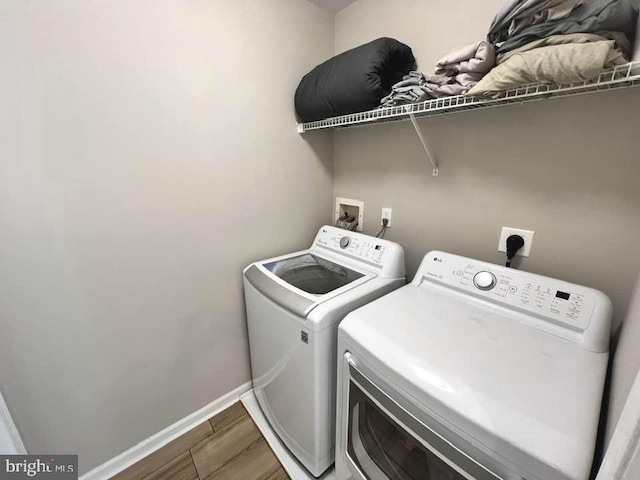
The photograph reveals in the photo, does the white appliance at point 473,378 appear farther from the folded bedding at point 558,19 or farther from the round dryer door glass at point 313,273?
the folded bedding at point 558,19

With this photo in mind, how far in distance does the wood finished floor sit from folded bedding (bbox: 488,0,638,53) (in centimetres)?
198

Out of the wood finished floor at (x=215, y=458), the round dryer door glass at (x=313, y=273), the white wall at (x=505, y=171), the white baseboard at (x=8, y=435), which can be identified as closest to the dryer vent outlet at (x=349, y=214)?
the white wall at (x=505, y=171)

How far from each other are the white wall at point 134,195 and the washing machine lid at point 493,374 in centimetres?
92

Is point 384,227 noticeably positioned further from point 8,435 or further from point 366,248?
point 8,435

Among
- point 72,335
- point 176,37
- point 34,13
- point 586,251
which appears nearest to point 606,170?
point 586,251

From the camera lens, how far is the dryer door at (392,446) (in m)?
0.63

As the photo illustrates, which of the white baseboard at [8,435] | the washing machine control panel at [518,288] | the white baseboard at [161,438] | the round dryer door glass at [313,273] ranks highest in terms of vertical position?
the washing machine control panel at [518,288]

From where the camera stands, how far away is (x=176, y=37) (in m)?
Answer: 1.12

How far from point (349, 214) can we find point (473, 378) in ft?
4.27

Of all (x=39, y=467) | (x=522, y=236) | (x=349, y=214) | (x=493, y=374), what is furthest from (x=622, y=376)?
(x=39, y=467)

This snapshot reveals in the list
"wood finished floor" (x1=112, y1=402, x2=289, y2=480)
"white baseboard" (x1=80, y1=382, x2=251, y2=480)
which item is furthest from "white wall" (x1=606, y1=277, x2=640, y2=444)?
"white baseboard" (x1=80, y1=382, x2=251, y2=480)

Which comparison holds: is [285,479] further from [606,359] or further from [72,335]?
[606,359]

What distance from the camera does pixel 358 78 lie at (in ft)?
3.76

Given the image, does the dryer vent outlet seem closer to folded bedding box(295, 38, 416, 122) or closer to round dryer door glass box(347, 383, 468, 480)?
folded bedding box(295, 38, 416, 122)
